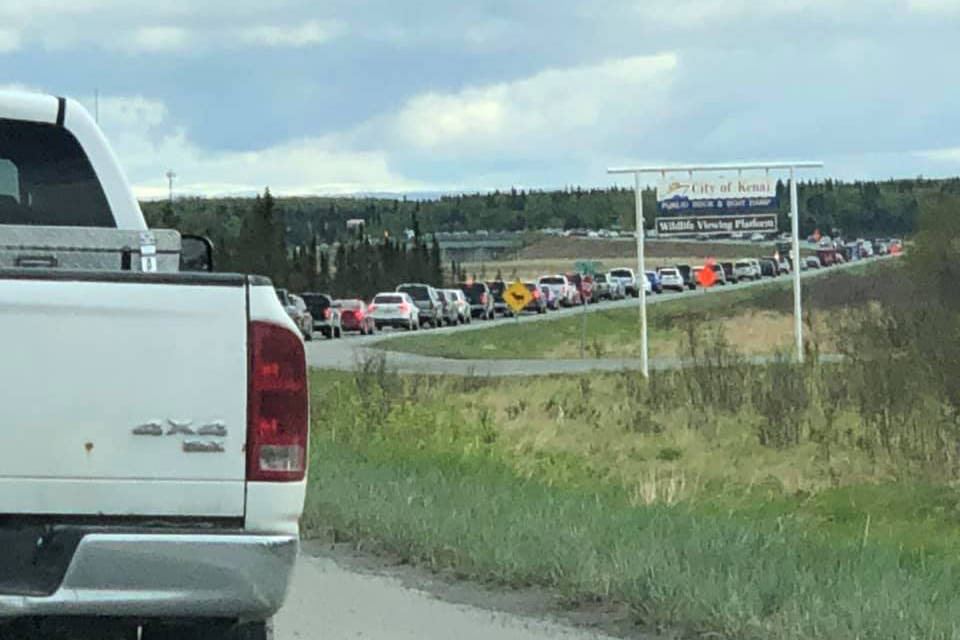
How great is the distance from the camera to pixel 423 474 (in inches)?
574

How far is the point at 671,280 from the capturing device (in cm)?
10075

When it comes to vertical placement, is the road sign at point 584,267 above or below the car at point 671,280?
above

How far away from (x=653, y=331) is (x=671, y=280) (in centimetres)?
3853

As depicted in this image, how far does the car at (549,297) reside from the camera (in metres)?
82.1

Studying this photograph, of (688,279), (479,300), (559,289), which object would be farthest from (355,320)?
(688,279)

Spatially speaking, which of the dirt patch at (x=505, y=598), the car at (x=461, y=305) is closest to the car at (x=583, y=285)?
the car at (x=461, y=305)

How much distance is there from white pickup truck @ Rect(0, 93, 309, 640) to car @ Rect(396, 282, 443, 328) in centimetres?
6175

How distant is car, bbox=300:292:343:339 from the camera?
59688 millimetres

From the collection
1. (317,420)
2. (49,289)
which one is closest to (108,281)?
(49,289)

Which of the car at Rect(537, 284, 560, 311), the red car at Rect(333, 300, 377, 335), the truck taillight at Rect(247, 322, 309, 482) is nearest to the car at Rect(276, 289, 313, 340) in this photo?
the red car at Rect(333, 300, 377, 335)

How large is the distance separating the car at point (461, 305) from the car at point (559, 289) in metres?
9.92

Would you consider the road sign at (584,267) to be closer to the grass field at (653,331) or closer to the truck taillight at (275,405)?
the grass field at (653,331)

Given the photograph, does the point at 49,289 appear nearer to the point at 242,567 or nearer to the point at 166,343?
the point at 166,343

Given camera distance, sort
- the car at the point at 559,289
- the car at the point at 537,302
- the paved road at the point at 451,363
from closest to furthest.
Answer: the paved road at the point at 451,363
the car at the point at 537,302
the car at the point at 559,289
